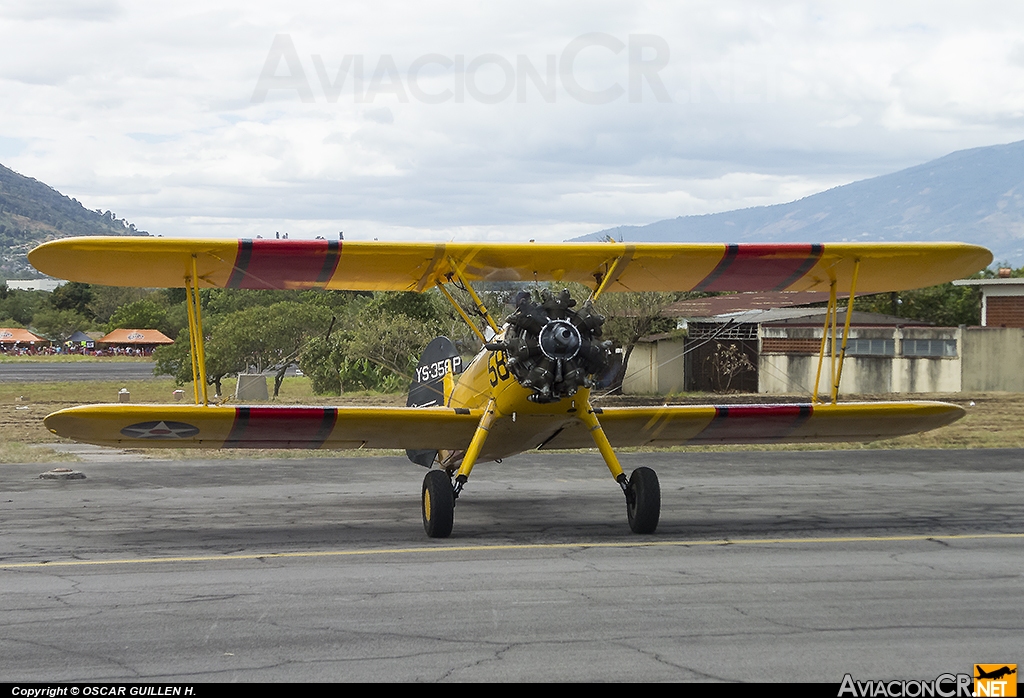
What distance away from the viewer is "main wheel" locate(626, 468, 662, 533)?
30.8ft

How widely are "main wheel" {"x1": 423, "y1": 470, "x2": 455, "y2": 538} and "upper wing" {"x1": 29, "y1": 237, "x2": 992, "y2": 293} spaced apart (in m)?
2.19

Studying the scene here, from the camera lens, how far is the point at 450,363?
1195 cm

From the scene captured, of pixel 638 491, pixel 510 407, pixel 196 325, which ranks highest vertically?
A: pixel 196 325

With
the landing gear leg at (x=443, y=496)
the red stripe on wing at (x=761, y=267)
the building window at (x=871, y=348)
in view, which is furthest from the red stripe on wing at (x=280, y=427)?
the building window at (x=871, y=348)

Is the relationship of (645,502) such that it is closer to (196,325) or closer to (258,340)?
(196,325)

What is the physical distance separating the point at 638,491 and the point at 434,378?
12.2ft

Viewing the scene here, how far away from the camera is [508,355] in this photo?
29.3ft

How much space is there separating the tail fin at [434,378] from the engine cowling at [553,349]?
8.95ft

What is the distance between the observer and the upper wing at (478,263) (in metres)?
9.45

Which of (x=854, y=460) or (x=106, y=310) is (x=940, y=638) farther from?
(x=106, y=310)

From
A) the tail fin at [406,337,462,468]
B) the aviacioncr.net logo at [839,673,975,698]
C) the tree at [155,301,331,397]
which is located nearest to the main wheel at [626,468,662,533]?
the tail fin at [406,337,462,468]

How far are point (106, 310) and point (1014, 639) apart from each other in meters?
101

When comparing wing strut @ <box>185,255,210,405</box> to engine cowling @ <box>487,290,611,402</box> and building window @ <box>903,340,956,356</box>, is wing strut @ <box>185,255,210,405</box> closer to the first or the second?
engine cowling @ <box>487,290,611,402</box>

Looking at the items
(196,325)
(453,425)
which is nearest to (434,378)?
(453,425)
